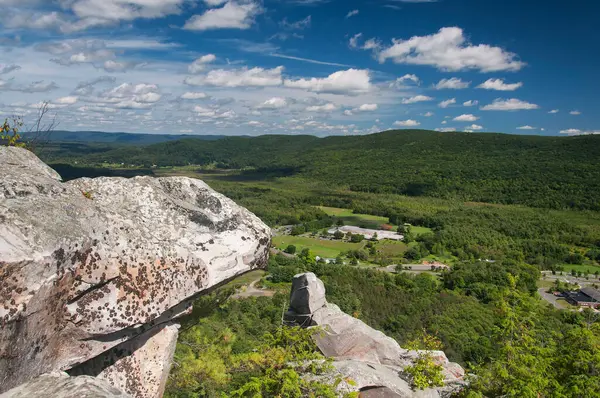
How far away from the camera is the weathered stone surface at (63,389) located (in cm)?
468

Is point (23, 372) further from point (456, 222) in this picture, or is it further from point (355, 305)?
point (456, 222)

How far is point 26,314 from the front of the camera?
484cm

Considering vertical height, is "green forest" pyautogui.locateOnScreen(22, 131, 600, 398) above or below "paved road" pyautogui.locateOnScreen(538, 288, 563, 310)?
above

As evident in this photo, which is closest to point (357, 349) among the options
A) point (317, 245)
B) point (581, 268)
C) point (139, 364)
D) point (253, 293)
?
point (139, 364)

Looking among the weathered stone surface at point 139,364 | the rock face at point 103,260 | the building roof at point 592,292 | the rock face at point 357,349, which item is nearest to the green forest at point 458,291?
the rock face at point 357,349

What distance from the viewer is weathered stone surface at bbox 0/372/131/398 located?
15.4 feet

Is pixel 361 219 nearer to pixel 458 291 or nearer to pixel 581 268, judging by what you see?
pixel 581 268

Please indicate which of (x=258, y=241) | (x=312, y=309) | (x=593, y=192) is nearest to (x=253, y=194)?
(x=593, y=192)

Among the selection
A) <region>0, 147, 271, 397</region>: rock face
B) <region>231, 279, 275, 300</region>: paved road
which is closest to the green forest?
<region>231, 279, 275, 300</region>: paved road

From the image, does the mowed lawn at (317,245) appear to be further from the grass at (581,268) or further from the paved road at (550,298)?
the grass at (581,268)

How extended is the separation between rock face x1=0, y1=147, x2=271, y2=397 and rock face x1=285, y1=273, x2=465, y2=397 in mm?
8694

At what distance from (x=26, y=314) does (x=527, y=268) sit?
102 meters

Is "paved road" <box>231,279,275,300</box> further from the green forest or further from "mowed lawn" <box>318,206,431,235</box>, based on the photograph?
"mowed lawn" <box>318,206,431,235</box>

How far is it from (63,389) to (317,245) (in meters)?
104
